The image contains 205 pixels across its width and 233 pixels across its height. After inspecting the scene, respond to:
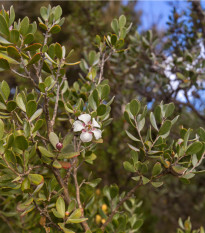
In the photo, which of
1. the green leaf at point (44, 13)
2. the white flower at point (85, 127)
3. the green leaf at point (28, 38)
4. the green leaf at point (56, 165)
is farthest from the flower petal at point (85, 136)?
the green leaf at point (44, 13)

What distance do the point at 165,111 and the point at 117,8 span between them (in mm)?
3290

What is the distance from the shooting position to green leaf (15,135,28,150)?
28.8 inches

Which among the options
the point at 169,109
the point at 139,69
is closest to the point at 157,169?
the point at 169,109

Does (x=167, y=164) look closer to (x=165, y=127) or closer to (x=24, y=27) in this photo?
(x=165, y=127)

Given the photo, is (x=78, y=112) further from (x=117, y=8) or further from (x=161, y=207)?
(x=117, y=8)

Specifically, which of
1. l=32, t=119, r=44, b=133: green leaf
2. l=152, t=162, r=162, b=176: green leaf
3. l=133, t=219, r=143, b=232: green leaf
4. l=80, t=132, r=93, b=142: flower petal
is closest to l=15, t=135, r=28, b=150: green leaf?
l=32, t=119, r=44, b=133: green leaf

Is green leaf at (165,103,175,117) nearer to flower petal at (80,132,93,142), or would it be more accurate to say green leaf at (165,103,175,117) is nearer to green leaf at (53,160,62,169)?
flower petal at (80,132,93,142)

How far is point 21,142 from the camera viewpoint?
74 centimetres

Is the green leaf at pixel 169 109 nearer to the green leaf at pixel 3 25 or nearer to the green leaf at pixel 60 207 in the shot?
the green leaf at pixel 60 207

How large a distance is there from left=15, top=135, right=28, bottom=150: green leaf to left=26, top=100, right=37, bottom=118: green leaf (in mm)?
104

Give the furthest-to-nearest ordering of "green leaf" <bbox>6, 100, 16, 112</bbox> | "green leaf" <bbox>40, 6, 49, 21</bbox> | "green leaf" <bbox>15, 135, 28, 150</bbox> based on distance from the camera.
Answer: "green leaf" <bbox>40, 6, 49, 21</bbox>
"green leaf" <bbox>6, 100, 16, 112</bbox>
"green leaf" <bbox>15, 135, 28, 150</bbox>

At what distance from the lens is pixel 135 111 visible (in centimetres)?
89

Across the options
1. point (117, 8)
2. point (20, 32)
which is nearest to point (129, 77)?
point (20, 32)

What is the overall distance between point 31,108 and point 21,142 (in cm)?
11
